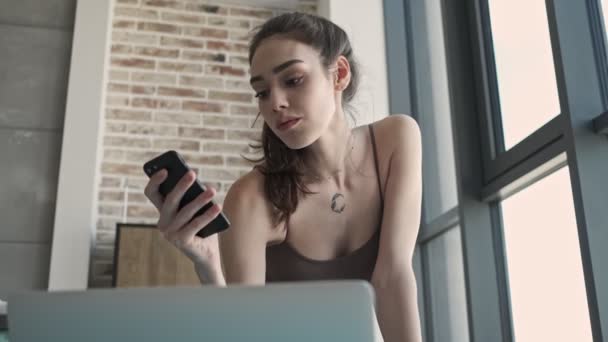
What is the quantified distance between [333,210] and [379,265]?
27 centimetres

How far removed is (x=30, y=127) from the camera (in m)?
4.26

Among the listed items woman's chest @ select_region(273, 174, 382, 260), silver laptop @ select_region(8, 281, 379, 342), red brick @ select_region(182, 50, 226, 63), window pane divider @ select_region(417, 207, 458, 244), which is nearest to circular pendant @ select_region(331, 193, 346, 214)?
woman's chest @ select_region(273, 174, 382, 260)

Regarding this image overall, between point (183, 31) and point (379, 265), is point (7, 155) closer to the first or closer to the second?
point (183, 31)

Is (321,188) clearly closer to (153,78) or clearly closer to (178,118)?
(178,118)

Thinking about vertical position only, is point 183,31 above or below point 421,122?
above

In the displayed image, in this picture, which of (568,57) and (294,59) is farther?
(568,57)

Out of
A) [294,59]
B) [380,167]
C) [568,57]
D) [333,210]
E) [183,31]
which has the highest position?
[183,31]

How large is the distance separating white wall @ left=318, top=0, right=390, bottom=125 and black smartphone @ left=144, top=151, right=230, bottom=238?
119 inches

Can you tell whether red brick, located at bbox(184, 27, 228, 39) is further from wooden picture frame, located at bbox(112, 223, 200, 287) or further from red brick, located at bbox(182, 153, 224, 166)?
wooden picture frame, located at bbox(112, 223, 200, 287)

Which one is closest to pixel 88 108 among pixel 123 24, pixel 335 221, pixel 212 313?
pixel 123 24

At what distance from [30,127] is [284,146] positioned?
297cm

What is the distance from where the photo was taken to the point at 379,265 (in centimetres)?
156

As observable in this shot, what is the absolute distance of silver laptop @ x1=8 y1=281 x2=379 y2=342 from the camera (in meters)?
0.66

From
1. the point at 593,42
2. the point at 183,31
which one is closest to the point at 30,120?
the point at 183,31
